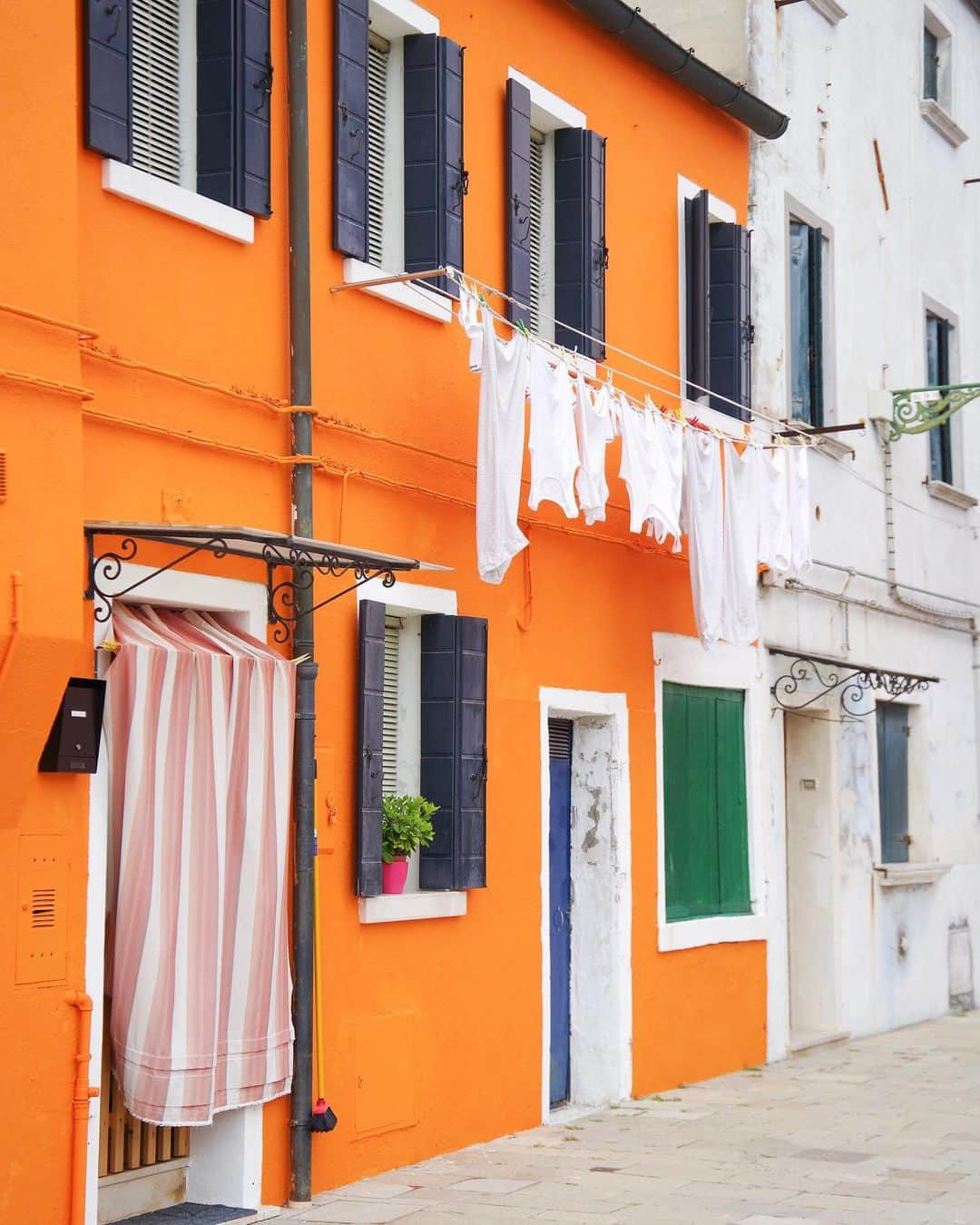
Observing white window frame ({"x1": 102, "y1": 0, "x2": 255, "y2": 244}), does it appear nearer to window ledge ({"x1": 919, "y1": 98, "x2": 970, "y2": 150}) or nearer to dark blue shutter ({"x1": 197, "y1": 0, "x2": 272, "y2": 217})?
dark blue shutter ({"x1": 197, "y1": 0, "x2": 272, "y2": 217})

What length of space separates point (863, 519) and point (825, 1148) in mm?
6843

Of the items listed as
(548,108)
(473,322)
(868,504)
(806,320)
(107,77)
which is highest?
(548,108)

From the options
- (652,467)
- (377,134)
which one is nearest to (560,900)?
(652,467)

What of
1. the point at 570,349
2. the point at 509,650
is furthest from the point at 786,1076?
the point at 570,349

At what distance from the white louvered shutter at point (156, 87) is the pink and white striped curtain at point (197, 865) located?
2.04 m

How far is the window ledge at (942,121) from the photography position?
17.9m

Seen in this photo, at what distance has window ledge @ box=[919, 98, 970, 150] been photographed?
703 inches

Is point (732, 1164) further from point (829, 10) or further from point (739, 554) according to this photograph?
point (829, 10)

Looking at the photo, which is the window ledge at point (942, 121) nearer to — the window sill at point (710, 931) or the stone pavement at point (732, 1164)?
the window sill at point (710, 931)

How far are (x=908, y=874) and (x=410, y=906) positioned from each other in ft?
25.1

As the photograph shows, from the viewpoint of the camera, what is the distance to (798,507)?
41.4 feet

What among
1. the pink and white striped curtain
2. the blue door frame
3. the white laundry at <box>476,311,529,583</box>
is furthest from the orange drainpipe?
the blue door frame

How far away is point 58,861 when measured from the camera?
739cm

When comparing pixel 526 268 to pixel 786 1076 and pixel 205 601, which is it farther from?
pixel 786 1076
